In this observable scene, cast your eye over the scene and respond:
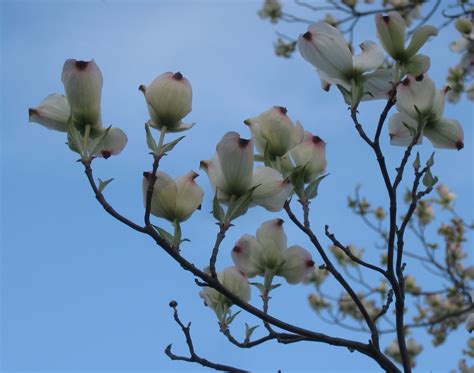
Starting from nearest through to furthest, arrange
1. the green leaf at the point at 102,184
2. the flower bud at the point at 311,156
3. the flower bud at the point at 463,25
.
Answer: the green leaf at the point at 102,184
the flower bud at the point at 311,156
the flower bud at the point at 463,25

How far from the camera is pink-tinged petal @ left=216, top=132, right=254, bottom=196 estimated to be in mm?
655

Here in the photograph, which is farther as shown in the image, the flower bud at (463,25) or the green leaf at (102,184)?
the flower bud at (463,25)

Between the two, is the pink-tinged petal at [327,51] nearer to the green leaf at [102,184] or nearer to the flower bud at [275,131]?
the flower bud at [275,131]

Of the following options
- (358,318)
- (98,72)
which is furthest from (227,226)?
(358,318)

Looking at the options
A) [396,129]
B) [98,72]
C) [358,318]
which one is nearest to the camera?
[98,72]

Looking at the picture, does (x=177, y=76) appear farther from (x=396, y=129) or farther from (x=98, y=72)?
(x=396, y=129)

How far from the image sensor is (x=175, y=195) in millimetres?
670

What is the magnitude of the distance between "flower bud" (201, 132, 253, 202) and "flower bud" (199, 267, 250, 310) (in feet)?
0.44

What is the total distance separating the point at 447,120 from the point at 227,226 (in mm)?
288

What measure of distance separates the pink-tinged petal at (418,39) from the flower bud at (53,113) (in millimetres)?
367

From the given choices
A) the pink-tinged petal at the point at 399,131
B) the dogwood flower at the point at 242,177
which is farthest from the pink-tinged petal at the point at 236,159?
the pink-tinged petal at the point at 399,131

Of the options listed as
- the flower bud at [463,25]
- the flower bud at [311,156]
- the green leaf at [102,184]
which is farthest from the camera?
the flower bud at [463,25]

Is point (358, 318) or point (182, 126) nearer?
point (182, 126)

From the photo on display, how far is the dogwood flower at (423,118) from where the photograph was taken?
0.71 metres
